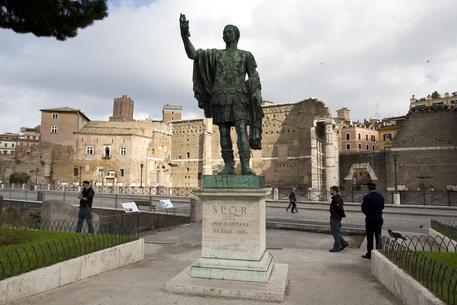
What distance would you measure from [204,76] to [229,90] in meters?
0.60

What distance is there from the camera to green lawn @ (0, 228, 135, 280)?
455 cm

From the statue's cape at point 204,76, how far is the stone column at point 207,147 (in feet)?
139

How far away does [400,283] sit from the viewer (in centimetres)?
439

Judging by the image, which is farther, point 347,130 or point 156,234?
point 347,130

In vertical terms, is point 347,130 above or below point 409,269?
above

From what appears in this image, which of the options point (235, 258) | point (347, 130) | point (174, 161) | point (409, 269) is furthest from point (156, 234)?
point (347, 130)

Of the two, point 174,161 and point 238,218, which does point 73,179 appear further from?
point 238,218

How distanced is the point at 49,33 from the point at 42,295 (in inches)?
261

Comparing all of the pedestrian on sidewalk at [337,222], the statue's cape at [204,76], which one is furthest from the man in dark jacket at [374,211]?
the statue's cape at [204,76]

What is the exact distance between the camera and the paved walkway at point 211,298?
4301 mm

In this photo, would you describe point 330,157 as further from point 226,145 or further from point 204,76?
point 204,76

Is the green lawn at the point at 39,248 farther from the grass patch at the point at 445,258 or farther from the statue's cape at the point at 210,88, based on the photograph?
the grass patch at the point at 445,258

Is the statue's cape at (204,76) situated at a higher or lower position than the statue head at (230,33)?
lower

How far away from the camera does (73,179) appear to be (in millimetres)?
47281
